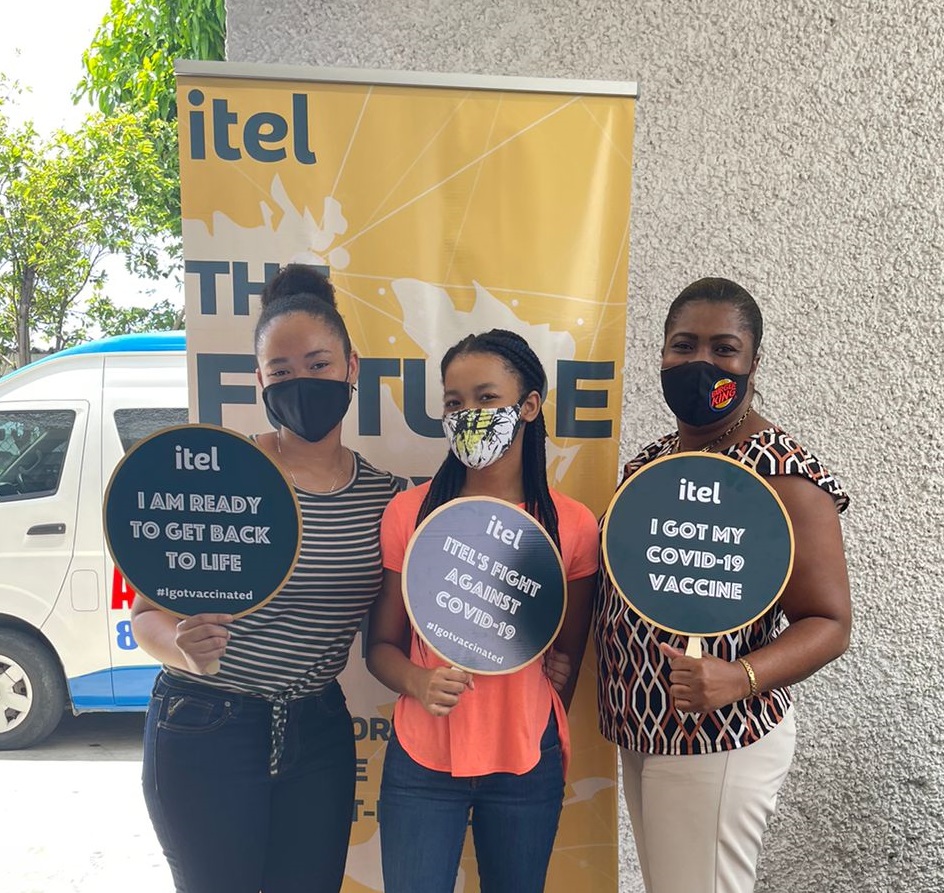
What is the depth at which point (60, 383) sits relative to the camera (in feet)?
13.0

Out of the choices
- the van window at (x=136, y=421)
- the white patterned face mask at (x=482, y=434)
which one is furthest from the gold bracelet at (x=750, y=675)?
the van window at (x=136, y=421)

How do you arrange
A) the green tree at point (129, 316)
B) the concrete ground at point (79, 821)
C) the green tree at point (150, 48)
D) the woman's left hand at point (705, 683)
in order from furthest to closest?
1. the green tree at point (129, 316)
2. the green tree at point (150, 48)
3. the concrete ground at point (79, 821)
4. the woman's left hand at point (705, 683)

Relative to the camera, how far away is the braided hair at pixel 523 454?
5.30ft

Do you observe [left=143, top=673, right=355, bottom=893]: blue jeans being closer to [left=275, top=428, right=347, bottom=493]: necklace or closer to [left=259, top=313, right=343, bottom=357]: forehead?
[left=275, top=428, right=347, bottom=493]: necklace

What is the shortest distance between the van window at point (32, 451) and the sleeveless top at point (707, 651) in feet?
10.7

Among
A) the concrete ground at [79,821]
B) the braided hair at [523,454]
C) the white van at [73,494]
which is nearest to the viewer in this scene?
the braided hair at [523,454]

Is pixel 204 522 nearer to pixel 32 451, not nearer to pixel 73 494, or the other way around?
pixel 73 494

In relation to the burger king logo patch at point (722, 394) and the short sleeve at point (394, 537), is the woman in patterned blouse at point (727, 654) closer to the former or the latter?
the burger king logo patch at point (722, 394)

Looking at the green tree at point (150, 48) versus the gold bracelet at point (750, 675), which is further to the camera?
the green tree at point (150, 48)

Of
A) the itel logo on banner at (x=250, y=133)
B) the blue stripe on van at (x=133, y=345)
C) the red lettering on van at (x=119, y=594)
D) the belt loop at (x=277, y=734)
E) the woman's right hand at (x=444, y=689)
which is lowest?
the red lettering on van at (x=119, y=594)

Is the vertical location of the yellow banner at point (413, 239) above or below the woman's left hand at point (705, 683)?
above

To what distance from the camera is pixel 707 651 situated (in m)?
1.53

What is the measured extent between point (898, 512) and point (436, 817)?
66.5 inches

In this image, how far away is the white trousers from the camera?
1.51 meters
